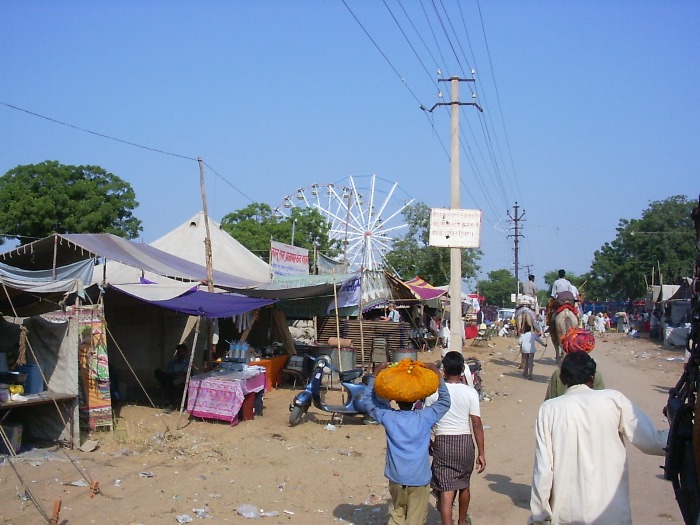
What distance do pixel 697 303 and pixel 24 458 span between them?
785 centimetres

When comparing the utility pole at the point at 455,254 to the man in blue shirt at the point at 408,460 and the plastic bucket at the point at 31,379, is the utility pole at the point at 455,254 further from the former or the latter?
the man in blue shirt at the point at 408,460

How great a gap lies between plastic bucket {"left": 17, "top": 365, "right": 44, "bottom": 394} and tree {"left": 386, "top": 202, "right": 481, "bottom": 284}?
3065 centimetres

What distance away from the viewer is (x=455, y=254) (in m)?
14.5

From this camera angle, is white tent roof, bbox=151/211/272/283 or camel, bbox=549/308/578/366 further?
white tent roof, bbox=151/211/272/283

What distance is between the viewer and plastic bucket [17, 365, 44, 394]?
942 centimetres

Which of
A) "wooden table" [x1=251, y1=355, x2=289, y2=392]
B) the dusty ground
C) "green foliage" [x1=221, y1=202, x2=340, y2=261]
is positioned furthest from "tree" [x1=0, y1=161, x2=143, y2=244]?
the dusty ground

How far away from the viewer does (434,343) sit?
28.5 metres

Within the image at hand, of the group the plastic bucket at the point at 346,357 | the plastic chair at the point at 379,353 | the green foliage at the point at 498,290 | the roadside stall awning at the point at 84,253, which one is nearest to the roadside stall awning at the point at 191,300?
the roadside stall awning at the point at 84,253

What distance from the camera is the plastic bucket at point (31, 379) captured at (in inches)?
371

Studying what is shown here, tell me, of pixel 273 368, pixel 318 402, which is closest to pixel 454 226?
pixel 318 402

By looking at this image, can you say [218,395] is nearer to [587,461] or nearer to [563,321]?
[563,321]

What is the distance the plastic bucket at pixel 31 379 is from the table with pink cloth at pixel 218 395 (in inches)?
109

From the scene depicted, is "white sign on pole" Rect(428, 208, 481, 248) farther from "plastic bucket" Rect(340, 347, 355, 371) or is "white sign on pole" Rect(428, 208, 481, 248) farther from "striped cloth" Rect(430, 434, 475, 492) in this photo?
"striped cloth" Rect(430, 434, 475, 492)

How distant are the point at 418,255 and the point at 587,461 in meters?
36.8
